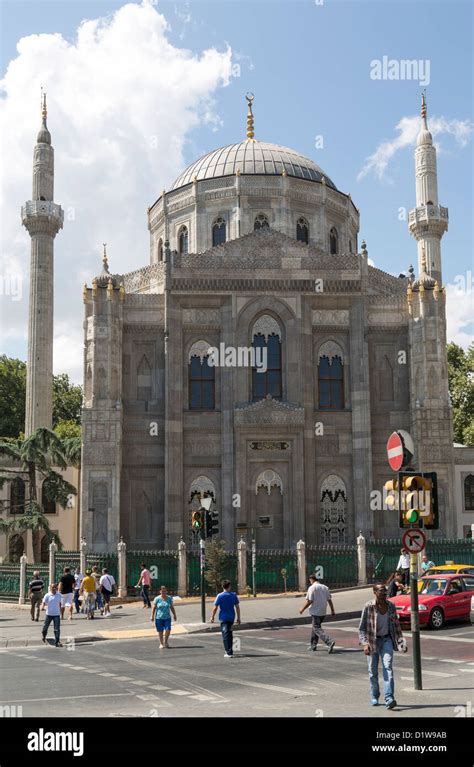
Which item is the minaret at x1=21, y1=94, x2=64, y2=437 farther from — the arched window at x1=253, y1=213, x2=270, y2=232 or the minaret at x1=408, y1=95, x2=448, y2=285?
the minaret at x1=408, y1=95, x2=448, y2=285

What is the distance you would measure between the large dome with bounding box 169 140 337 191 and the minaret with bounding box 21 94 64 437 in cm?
731

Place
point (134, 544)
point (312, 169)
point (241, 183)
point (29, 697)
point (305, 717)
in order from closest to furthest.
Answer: point (305, 717) < point (29, 697) < point (134, 544) < point (241, 183) < point (312, 169)

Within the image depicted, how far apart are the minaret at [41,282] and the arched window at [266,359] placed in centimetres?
1253

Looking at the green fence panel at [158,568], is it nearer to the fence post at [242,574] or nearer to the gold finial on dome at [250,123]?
the fence post at [242,574]

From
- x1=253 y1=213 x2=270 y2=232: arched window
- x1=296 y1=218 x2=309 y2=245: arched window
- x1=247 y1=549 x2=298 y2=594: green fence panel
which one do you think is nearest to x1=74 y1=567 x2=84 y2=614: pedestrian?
x1=247 y1=549 x2=298 y2=594: green fence panel

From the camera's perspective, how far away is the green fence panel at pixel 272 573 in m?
31.4

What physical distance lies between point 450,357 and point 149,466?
3566cm

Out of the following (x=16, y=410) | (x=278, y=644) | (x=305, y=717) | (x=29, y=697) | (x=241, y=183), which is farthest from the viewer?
(x=16, y=410)

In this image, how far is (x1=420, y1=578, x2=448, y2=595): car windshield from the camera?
22.0 metres

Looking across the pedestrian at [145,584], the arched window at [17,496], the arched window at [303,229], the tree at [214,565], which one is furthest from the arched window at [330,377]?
the arched window at [17,496]

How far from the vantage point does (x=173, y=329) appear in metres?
39.3

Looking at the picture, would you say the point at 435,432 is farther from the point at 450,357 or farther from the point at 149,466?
the point at 450,357

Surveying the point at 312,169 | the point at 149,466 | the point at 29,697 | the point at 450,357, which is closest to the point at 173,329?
the point at 149,466

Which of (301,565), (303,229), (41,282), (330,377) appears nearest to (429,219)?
(303,229)
